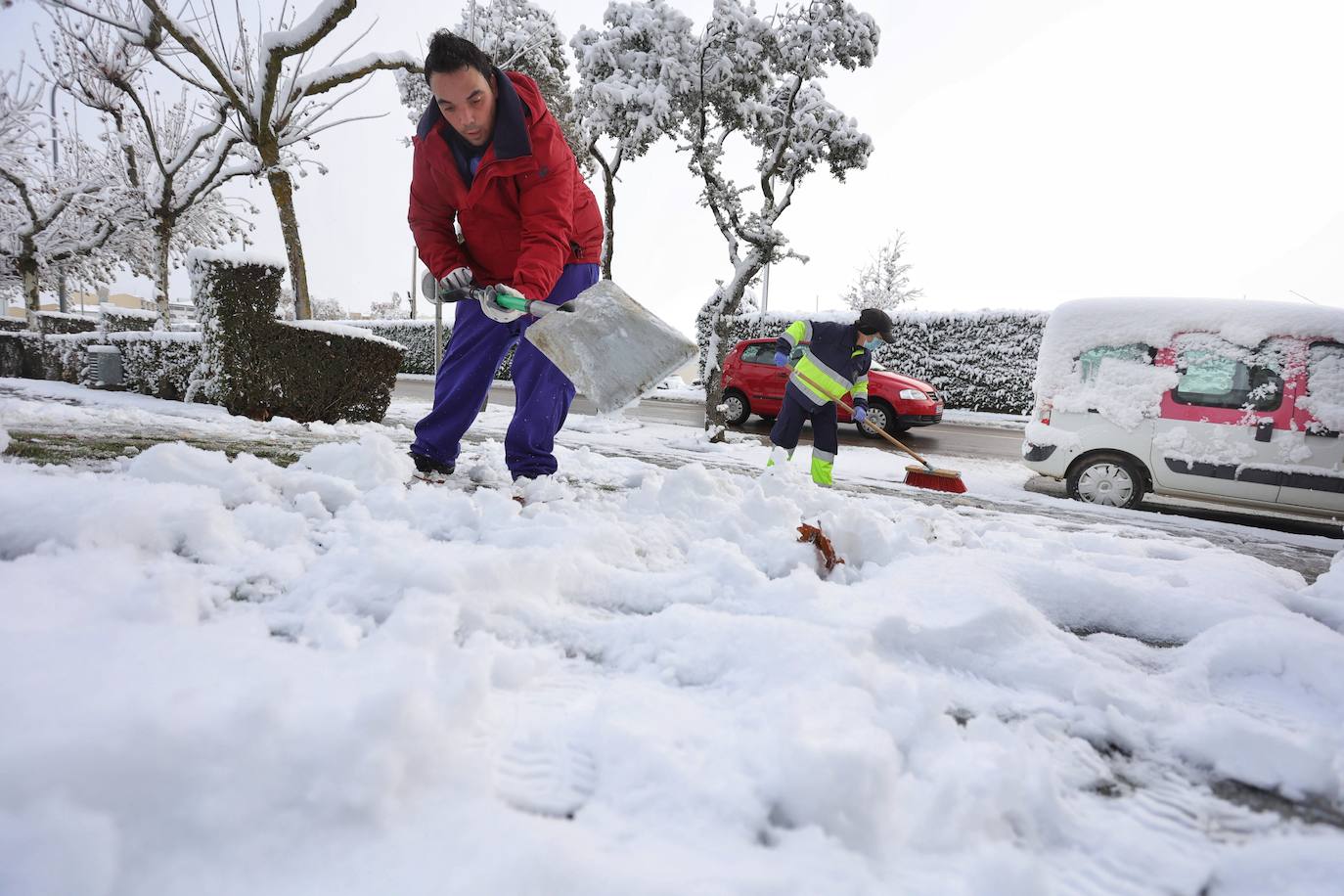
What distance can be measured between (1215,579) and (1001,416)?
13316mm

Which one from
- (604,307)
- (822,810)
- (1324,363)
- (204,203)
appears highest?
(204,203)

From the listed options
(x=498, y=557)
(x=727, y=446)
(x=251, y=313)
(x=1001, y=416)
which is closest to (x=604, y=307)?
(x=498, y=557)

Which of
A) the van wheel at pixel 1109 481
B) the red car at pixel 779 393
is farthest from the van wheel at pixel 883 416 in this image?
the van wheel at pixel 1109 481

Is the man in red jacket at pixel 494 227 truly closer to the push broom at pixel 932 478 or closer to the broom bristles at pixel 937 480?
the push broom at pixel 932 478

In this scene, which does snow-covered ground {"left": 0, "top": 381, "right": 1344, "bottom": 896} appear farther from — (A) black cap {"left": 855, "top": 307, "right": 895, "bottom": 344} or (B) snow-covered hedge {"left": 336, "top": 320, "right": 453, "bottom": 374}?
(B) snow-covered hedge {"left": 336, "top": 320, "right": 453, "bottom": 374}

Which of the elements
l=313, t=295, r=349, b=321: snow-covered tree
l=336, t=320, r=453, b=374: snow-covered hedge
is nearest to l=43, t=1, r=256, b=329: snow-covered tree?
l=336, t=320, r=453, b=374: snow-covered hedge

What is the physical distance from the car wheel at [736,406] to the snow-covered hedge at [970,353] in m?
3.50

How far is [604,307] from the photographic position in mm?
2473

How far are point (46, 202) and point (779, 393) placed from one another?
938 inches

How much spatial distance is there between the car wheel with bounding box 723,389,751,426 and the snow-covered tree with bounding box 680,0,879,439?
89 centimetres

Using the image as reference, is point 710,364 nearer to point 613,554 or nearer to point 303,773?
point 613,554

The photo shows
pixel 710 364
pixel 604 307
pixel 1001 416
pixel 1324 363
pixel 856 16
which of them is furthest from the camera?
pixel 1001 416

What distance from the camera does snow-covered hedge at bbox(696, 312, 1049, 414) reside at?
14.2 metres

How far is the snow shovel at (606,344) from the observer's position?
236 centimetres
